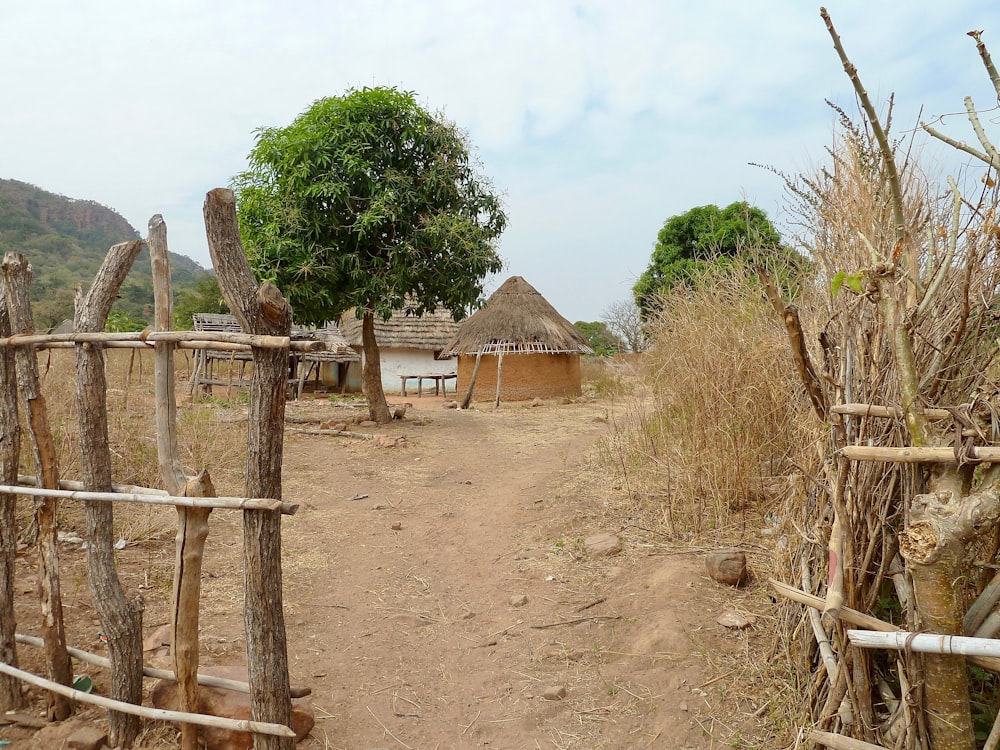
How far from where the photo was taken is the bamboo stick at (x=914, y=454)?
185 cm

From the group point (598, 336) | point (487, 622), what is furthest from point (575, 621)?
point (598, 336)

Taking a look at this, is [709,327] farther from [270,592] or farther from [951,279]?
[270,592]

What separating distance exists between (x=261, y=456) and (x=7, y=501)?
1.69 m

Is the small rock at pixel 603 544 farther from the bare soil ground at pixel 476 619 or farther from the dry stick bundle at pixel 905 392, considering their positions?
the dry stick bundle at pixel 905 392

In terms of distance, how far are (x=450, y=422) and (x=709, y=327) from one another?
679 cm

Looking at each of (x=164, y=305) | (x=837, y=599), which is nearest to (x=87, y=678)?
(x=164, y=305)

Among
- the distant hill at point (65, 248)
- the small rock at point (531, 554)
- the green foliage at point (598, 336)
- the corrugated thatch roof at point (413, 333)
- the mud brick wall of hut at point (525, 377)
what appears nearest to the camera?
the small rock at point (531, 554)

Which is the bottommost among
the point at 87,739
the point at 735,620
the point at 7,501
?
the point at 87,739

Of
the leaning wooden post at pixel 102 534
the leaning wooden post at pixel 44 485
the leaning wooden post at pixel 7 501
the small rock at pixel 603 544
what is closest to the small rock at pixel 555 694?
the small rock at pixel 603 544

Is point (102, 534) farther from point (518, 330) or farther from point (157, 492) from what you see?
point (518, 330)

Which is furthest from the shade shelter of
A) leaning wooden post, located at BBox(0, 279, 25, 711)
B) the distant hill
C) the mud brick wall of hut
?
leaning wooden post, located at BBox(0, 279, 25, 711)

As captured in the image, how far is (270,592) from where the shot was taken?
2672 mm

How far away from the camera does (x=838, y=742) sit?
7.14ft

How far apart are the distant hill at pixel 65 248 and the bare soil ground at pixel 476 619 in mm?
10916
